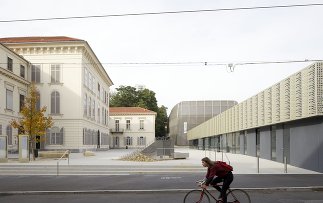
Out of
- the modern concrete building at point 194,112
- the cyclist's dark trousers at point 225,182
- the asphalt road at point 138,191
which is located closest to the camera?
the cyclist's dark trousers at point 225,182

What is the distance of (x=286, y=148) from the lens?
29.8m

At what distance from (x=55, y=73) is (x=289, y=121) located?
1260 inches

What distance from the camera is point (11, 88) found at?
→ 45000 millimetres

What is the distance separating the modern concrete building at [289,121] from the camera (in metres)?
22.8

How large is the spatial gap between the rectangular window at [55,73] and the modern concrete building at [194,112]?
63123 mm

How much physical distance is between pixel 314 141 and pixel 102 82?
2138 inches

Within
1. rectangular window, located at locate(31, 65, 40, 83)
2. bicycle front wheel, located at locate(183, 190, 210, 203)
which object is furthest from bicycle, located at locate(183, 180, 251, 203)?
rectangular window, located at locate(31, 65, 40, 83)

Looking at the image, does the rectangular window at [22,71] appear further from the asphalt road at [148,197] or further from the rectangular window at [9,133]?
the asphalt road at [148,197]

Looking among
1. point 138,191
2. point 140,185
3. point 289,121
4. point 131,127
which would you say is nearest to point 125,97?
point 131,127

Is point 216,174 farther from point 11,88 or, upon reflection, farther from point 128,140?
point 128,140


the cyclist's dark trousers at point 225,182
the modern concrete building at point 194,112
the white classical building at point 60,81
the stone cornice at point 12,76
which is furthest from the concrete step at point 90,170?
the modern concrete building at point 194,112

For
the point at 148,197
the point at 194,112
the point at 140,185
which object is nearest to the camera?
the point at 148,197

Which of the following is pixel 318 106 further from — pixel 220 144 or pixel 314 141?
pixel 220 144

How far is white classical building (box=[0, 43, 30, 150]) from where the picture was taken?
42.4 metres
